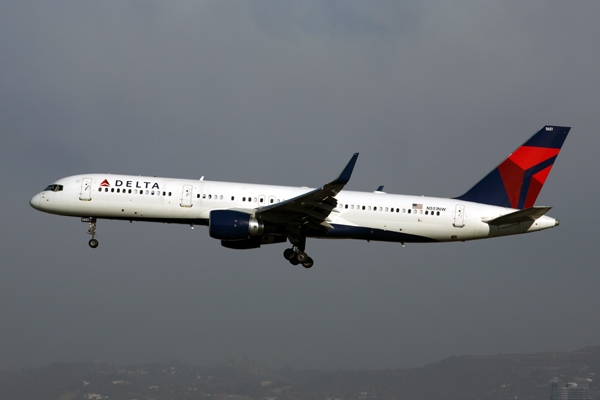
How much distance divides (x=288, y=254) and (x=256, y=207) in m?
4.02

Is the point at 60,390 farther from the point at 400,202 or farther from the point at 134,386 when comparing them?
the point at 400,202

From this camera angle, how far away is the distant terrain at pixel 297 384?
165 m

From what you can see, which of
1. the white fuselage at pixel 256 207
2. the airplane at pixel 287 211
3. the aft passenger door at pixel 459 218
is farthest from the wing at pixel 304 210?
the aft passenger door at pixel 459 218

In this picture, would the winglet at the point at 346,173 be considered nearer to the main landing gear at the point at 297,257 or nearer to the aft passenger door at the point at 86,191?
the main landing gear at the point at 297,257

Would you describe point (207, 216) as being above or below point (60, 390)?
above

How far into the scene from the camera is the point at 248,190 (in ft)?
128

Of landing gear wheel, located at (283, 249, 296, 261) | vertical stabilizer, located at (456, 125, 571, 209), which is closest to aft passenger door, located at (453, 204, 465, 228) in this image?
vertical stabilizer, located at (456, 125, 571, 209)

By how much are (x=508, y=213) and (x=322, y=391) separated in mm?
146800

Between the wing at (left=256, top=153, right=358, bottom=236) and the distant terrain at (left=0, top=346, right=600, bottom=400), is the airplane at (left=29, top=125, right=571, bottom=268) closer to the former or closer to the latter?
the wing at (left=256, top=153, right=358, bottom=236)

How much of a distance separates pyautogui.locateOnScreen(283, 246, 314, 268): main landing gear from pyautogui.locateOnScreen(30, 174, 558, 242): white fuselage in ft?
7.54

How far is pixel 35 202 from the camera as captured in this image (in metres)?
40.8

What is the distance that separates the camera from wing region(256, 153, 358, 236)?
35.3 metres

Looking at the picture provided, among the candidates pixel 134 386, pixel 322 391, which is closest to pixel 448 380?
pixel 322 391

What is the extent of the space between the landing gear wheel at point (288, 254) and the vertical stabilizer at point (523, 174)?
1182 cm
